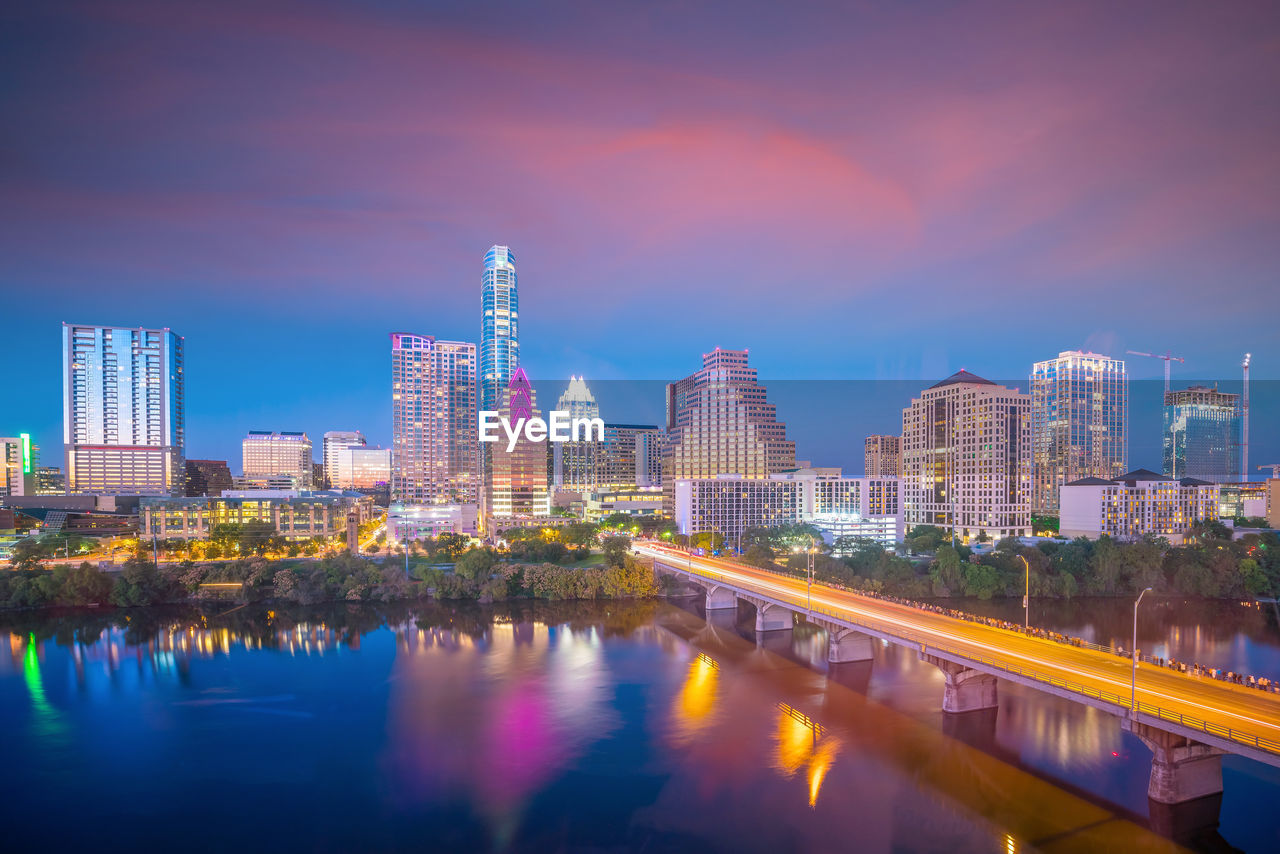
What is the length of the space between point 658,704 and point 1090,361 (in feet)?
353

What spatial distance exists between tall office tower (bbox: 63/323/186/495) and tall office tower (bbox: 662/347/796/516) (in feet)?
327

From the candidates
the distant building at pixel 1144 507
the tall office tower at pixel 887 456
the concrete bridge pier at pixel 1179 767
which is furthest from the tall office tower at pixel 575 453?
the concrete bridge pier at pixel 1179 767

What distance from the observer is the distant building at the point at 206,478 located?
14550 centimetres

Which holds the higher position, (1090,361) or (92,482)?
(1090,361)

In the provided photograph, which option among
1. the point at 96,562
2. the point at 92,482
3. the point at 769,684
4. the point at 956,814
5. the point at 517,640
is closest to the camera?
the point at 956,814

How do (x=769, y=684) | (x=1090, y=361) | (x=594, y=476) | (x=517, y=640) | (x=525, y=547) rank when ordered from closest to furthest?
1. (x=769, y=684)
2. (x=517, y=640)
3. (x=525, y=547)
4. (x=1090, y=361)
5. (x=594, y=476)

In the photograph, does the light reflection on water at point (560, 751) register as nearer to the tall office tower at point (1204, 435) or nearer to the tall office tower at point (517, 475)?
the tall office tower at point (517, 475)

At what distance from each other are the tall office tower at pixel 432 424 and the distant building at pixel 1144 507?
105m

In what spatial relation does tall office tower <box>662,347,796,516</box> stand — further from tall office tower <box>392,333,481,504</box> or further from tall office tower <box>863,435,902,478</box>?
tall office tower <box>392,333,481,504</box>

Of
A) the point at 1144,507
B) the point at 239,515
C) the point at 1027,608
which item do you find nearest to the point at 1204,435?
the point at 1144,507

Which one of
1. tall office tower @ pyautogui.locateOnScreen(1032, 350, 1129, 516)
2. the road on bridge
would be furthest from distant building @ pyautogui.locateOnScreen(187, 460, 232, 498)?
tall office tower @ pyautogui.locateOnScreen(1032, 350, 1129, 516)

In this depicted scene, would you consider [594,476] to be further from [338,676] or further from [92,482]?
[338,676]

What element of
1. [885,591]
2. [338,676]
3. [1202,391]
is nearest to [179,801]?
[338,676]

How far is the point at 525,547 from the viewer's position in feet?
223
